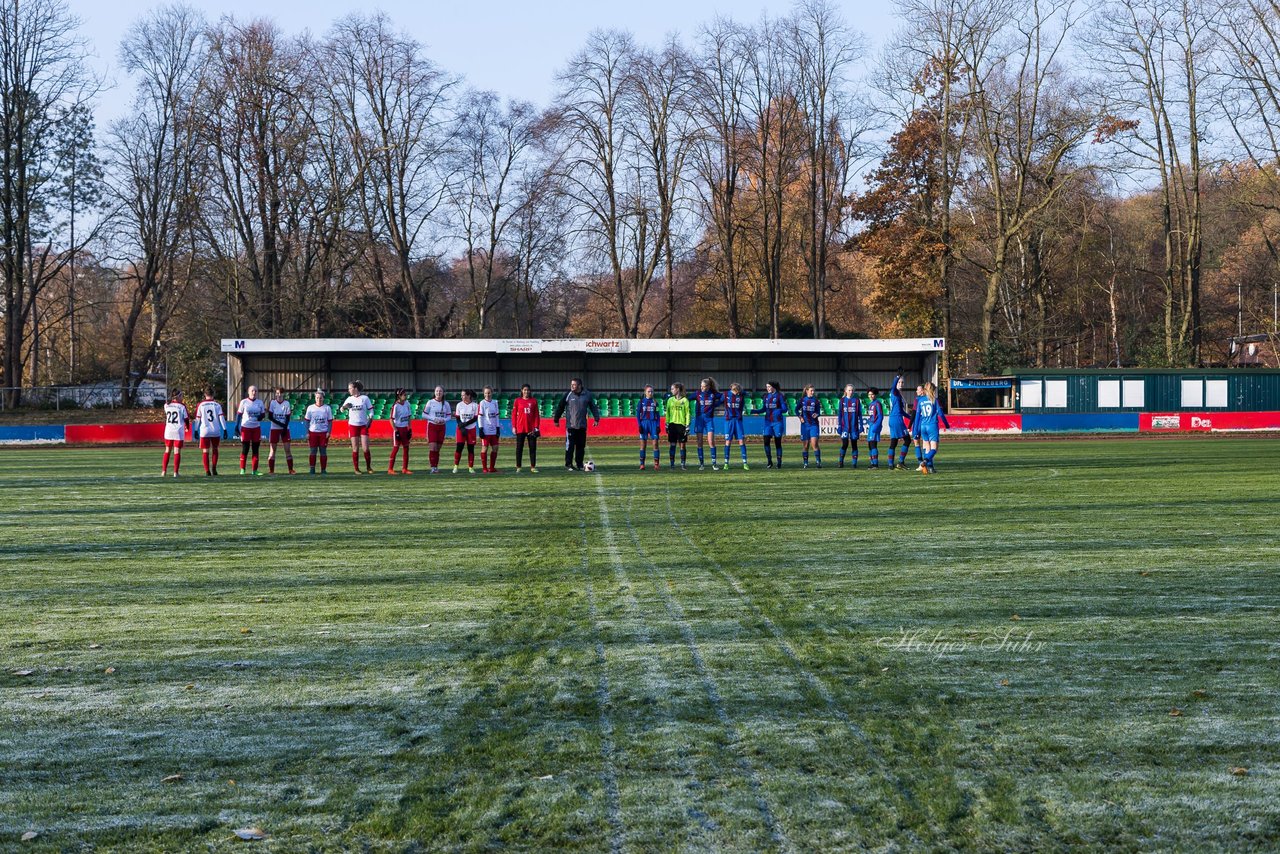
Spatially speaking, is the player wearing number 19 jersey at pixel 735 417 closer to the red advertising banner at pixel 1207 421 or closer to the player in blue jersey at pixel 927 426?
the player in blue jersey at pixel 927 426

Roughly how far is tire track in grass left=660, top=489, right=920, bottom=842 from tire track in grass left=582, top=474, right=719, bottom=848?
746mm

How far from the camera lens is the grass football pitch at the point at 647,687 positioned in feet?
14.0

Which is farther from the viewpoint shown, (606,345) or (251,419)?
(606,345)

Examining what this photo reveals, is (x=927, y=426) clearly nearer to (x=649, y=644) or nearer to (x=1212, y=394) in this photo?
(x=649, y=644)

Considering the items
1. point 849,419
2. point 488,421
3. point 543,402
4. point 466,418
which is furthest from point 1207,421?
point 466,418

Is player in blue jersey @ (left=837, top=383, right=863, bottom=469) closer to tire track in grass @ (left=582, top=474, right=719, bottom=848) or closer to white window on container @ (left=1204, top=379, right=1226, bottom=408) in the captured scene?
tire track in grass @ (left=582, top=474, right=719, bottom=848)

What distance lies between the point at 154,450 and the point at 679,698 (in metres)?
35.1

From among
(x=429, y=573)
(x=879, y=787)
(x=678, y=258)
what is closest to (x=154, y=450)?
(x=678, y=258)

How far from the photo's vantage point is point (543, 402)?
45.0 metres

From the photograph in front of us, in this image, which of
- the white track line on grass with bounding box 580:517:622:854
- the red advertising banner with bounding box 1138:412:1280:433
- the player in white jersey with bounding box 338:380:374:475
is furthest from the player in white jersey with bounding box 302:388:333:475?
the red advertising banner with bounding box 1138:412:1280:433

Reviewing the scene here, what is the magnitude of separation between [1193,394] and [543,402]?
2541cm

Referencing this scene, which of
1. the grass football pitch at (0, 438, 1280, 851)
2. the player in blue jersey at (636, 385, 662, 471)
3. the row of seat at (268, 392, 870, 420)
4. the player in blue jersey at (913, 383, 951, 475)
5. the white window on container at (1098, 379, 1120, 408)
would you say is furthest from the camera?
the white window on container at (1098, 379, 1120, 408)

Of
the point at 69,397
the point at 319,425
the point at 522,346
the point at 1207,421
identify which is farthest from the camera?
the point at 69,397

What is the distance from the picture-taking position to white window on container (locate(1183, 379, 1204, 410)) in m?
45.4
